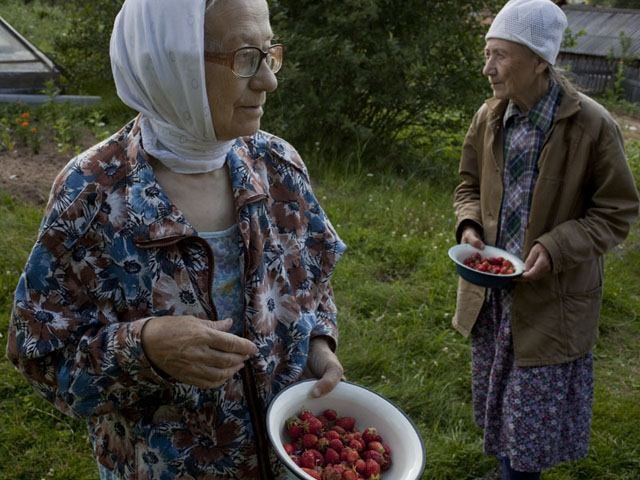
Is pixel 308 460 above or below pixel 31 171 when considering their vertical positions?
above

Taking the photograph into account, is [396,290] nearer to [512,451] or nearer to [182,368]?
[512,451]

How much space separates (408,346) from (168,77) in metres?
2.83

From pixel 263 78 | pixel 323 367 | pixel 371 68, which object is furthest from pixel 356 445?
pixel 371 68

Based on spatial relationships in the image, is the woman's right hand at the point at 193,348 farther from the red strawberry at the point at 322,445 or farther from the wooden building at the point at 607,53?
the wooden building at the point at 607,53

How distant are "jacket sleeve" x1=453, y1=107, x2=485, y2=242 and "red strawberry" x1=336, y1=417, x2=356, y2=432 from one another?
57.7 inches

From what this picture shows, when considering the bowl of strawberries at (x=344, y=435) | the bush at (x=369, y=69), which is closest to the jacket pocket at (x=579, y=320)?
the bowl of strawberries at (x=344, y=435)

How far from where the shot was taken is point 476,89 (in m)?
6.56

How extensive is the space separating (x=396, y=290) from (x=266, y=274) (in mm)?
2910

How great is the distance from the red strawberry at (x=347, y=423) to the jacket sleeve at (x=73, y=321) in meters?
0.46

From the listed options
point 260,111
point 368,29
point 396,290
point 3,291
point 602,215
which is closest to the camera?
point 260,111

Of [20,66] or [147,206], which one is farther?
[20,66]

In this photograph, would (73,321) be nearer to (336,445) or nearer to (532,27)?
(336,445)

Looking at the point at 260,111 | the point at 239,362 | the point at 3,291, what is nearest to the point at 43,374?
the point at 239,362

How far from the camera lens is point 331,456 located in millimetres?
1589
